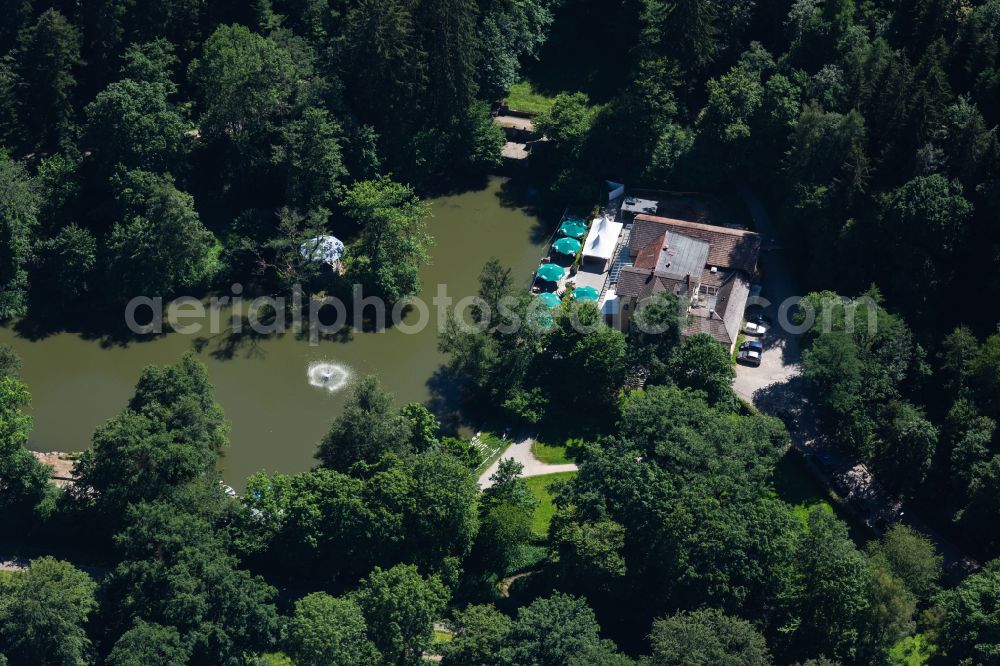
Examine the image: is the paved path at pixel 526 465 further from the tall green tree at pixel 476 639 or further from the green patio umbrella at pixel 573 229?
the green patio umbrella at pixel 573 229

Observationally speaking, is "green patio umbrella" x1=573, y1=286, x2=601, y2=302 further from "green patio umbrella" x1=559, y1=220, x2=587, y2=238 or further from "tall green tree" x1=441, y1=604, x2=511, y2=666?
"tall green tree" x1=441, y1=604, x2=511, y2=666

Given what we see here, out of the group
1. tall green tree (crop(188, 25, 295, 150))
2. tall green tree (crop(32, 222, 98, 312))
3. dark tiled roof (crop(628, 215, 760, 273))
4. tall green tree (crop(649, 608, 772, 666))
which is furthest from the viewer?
tall green tree (crop(188, 25, 295, 150))

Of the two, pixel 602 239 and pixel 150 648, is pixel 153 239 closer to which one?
pixel 602 239

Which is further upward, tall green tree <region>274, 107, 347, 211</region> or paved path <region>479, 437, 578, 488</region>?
tall green tree <region>274, 107, 347, 211</region>

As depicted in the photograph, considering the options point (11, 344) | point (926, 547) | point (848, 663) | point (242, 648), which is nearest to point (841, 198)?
point (926, 547)

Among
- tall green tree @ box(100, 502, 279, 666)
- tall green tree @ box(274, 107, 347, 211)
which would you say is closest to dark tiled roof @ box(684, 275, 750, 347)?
tall green tree @ box(274, 107, 347, 211)

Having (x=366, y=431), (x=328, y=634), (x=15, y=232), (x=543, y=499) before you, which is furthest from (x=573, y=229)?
(x=328, y=634)
